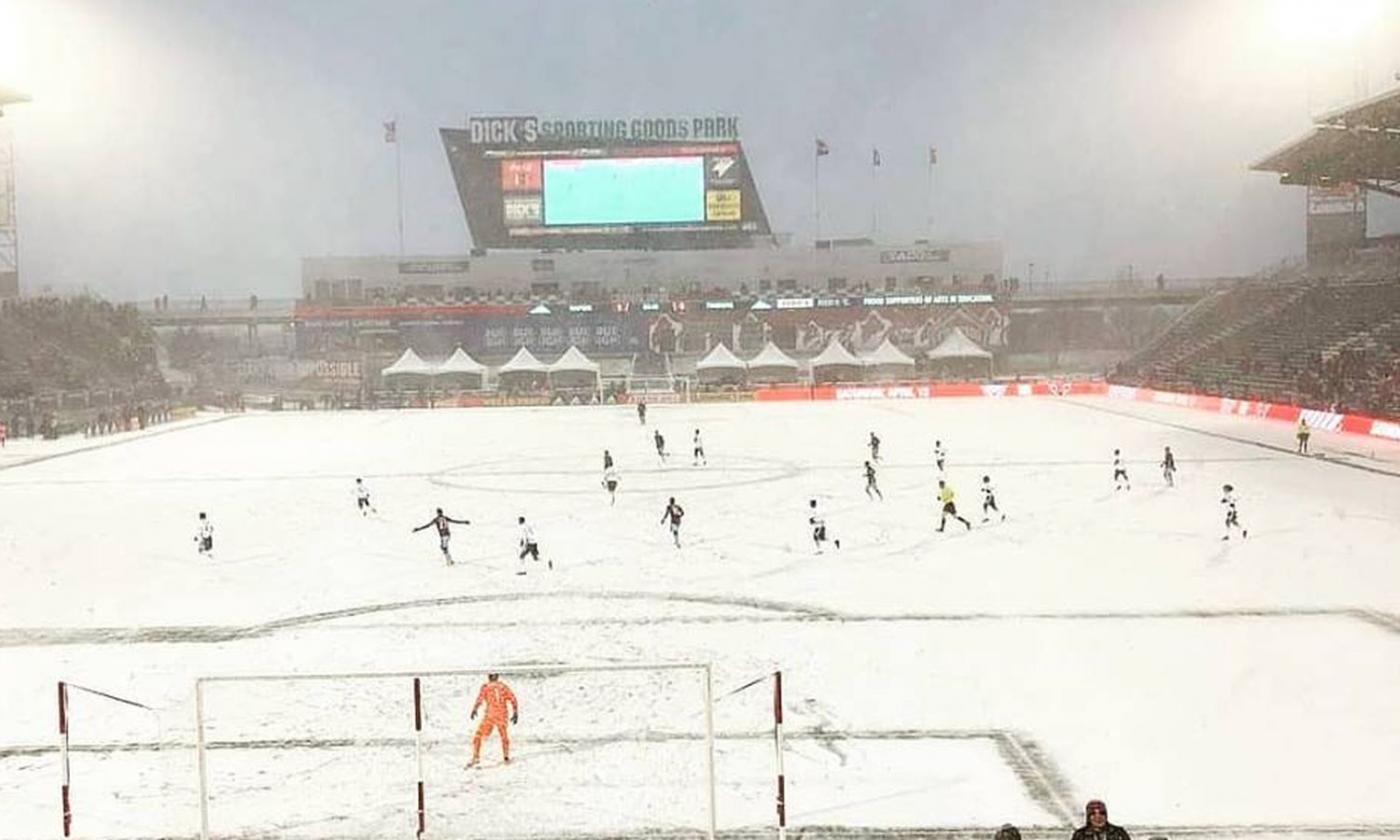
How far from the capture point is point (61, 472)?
157ft

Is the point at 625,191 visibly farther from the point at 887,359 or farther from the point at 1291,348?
the point at 1291,348

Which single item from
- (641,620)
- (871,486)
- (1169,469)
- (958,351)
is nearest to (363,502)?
(641,620)

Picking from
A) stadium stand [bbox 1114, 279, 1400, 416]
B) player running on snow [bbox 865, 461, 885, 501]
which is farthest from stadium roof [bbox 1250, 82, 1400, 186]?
player running on snow [bbox 865, 461, 885, 501]

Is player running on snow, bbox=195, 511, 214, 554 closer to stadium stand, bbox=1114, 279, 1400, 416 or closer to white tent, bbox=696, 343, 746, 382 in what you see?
stadium stand, bbox=1114, 279, 1400, 416

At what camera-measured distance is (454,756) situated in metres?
14.3

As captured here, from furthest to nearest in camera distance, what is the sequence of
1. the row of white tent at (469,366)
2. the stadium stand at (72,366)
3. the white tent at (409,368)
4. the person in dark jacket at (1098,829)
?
the row of white tent at (469,366)
the white tent at (409,368)
the stadium stand at (72,366)
the person in dark jacket at (1098,829)

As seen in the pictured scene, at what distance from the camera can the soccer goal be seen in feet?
40.1

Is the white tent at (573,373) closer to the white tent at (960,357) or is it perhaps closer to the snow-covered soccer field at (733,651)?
the white tent at (960,357)

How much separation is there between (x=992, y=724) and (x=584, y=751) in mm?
5277

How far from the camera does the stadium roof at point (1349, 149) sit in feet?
181

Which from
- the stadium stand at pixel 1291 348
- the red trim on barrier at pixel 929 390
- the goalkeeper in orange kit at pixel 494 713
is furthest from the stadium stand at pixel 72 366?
the stadium stand at pixel 1291 348

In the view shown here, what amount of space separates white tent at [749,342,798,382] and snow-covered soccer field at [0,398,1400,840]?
5735 centimetres

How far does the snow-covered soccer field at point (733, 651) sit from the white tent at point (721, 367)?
5561cm

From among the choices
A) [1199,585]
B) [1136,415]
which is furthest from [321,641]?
[1136,415]
